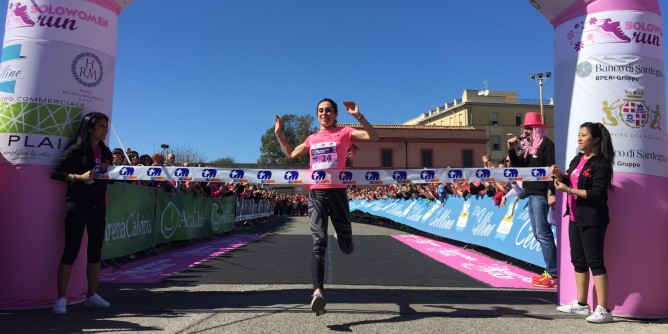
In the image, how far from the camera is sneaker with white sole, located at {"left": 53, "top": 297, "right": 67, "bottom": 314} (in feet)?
13.0

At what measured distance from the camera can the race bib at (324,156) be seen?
4262mm

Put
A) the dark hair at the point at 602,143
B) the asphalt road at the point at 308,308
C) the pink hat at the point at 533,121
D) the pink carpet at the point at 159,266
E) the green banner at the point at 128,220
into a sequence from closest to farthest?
the asphalt road at the point at 308,308 < the dark hair at the point at 602,143 < the pink hat at the point at 533,121 < the pink carpet at the point at 159,266 < the green banner at the point at 128,220

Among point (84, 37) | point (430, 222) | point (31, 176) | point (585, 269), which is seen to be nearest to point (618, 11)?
point (585, 269)

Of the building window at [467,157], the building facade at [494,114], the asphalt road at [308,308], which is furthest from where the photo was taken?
the building facade at [494,114]

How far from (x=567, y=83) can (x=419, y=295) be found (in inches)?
109

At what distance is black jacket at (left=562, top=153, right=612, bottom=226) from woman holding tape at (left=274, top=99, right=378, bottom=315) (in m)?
1.96

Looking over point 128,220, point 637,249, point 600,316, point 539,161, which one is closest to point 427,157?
point 128,220

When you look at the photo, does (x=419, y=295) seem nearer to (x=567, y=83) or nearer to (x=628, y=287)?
(x=628, y=287)

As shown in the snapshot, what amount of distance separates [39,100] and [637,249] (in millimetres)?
5883

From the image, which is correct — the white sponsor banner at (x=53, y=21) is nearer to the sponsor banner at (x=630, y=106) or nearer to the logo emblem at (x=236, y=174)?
the logo emblem at (x=236, y=174)

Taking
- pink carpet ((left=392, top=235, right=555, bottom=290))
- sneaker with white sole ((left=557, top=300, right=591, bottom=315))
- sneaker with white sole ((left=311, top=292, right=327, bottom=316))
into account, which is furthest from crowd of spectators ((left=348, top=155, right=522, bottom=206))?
sneaker with white sole ((left=311, top=292, right=327, bottom=316))

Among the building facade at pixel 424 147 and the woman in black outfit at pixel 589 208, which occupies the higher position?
the building facade at pixel 424 147

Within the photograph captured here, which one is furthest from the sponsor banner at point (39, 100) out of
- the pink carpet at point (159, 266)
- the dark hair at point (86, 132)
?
the pink carpet at point (159, 266)

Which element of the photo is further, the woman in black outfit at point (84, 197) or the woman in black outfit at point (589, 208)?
the woman in black outfit at point (84, 197)
